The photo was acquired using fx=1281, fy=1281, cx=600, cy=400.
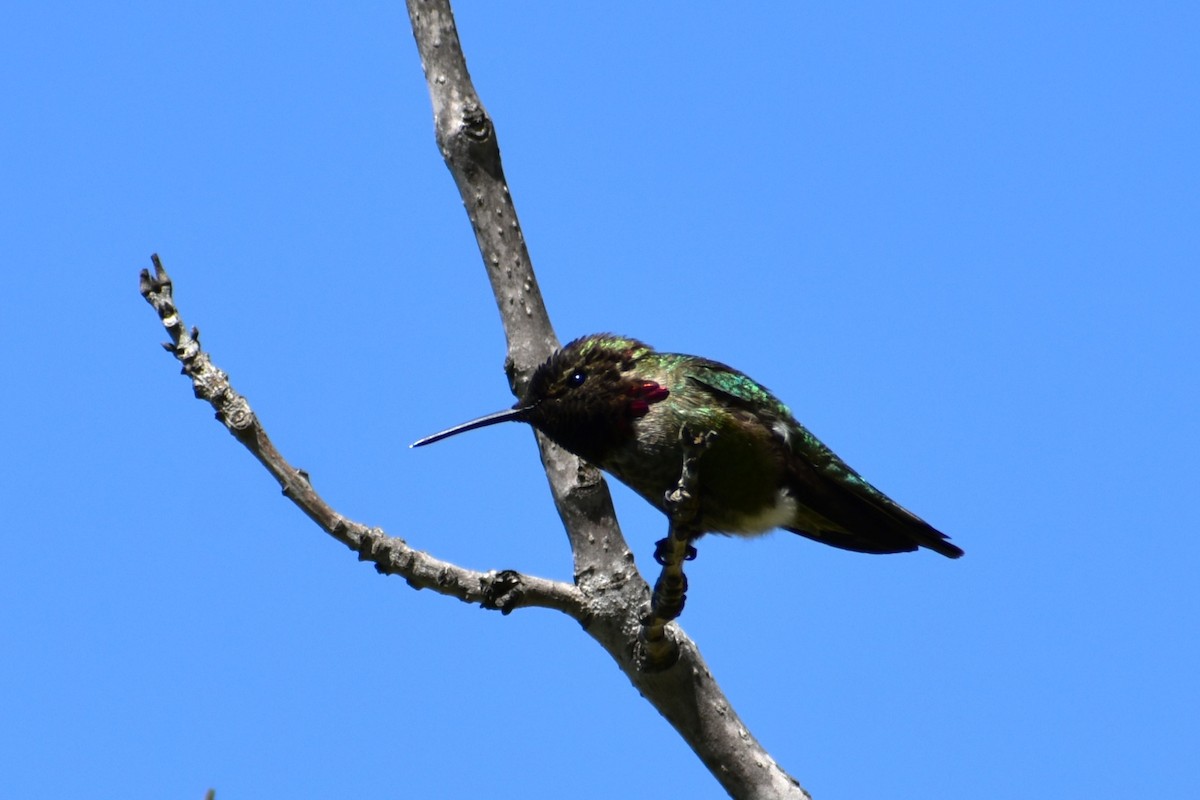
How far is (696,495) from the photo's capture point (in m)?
4.87

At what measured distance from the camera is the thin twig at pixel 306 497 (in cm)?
450

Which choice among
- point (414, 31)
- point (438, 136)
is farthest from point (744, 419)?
point (414, 31)

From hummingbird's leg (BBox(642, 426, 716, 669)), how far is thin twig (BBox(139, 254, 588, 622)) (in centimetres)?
60

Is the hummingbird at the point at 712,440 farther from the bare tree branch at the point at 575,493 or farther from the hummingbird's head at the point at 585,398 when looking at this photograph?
the bare tree branch at the point at 575,493

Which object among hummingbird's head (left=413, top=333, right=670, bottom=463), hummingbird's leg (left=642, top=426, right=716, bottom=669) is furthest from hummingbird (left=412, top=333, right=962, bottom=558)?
hummingbird's leg (left=642, top=426, right=716, bottom=669)

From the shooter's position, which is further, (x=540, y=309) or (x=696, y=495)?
(x=540, y=309)

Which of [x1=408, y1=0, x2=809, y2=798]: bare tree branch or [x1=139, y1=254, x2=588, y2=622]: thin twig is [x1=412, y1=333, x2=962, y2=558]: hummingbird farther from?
[x1=139, y1=254, x2=588, y2=622]: thin twig

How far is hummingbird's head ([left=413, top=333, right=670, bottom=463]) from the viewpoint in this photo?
617 cm

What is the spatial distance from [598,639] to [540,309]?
1546 mm

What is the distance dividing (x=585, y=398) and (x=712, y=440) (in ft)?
2.31

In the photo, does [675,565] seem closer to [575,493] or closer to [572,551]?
[572,551]

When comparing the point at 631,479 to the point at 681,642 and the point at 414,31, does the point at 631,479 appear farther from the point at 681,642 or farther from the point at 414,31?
the point at 414,31

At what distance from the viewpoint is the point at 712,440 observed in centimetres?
588

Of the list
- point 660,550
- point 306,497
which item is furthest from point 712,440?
point 306,497
